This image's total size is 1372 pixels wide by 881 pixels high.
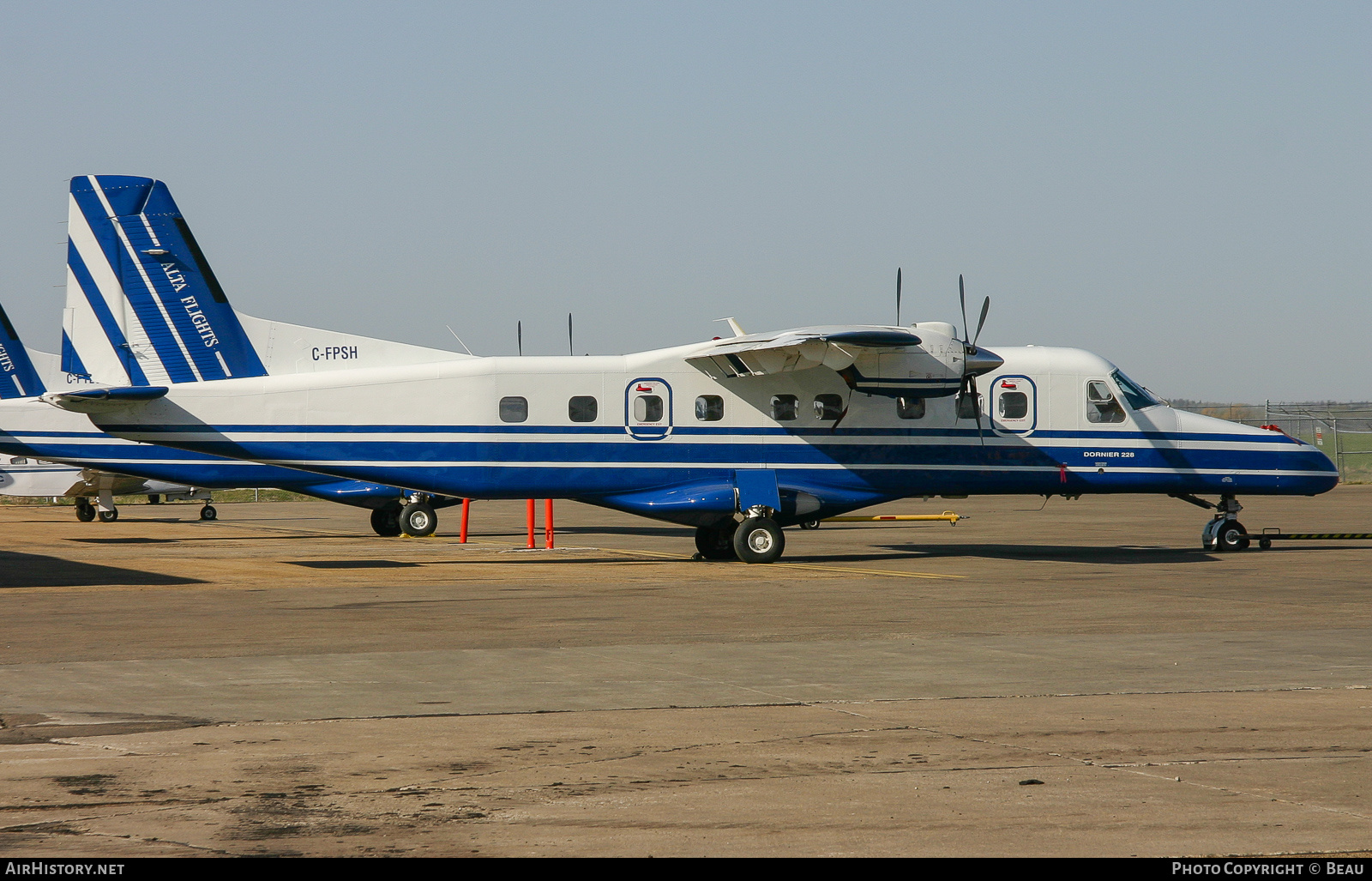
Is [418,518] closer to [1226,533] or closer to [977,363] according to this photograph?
[977,363]

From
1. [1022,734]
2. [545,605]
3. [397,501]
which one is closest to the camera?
[1022,734]

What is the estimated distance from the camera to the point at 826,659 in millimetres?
10742

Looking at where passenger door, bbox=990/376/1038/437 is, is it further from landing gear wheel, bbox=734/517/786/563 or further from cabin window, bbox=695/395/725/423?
cabin window, bbox=695/395/725/423

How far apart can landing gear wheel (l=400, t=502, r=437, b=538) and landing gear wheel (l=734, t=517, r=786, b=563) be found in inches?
377

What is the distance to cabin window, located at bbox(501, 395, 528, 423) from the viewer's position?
20766 mm

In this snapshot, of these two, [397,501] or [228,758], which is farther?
[397,501]

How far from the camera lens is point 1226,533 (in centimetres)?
2266

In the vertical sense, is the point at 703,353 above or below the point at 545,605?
above

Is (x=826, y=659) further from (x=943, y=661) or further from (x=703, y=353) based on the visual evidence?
(x=703, y=353)

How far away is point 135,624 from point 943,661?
26.4 ft

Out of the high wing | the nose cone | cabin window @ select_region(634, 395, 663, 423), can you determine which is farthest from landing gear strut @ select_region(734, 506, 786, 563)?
the nose cone

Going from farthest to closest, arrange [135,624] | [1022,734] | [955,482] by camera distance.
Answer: [955,482]
[135,624]
[1022,734]
